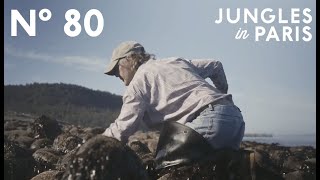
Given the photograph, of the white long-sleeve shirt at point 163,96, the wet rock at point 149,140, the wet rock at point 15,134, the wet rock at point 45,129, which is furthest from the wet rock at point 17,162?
the white long-sleeve shirt at point 163,96

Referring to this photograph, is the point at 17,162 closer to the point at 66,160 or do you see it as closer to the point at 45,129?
the point at 66,160

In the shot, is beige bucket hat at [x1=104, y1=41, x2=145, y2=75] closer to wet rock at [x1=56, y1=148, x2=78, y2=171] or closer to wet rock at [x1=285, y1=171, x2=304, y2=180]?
wet rock at [x1=56, y1=148, x2=78, y2=171]

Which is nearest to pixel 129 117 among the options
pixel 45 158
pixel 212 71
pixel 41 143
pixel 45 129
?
pixel 212 71

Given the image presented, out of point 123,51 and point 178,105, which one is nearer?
point 178,105

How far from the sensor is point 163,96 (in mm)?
2562

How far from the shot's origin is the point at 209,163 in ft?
8.29

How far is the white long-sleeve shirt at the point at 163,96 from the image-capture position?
8.28 ft

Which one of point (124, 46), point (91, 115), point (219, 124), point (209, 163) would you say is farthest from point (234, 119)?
point (91, 115)

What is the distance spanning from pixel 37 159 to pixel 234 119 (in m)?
2.88

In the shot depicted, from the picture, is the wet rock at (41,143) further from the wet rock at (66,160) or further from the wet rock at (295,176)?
the wet rock at (295,176)

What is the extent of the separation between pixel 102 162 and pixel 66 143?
3.35m

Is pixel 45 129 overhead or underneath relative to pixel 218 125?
underneath

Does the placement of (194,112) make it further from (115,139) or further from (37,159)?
(37,159)

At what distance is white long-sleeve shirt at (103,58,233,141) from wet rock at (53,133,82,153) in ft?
10.1
